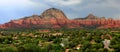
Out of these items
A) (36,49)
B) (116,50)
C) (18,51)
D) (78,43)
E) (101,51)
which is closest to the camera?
(18,51)

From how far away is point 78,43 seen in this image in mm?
91938

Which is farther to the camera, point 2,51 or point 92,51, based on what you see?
point 92,51

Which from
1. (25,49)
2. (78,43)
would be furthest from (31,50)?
(78,43)

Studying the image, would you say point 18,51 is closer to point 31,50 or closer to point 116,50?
point 31,50

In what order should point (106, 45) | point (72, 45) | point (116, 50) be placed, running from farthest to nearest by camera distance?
point (72, 45), point (106, 45), point (116, 50)

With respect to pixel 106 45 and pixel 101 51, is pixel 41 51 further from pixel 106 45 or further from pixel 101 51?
pixel 106 45

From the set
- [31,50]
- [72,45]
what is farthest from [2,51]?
[72,45]

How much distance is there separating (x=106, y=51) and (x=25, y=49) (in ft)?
53.7

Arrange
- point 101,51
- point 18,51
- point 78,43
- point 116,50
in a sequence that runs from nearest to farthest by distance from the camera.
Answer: point 18,51
point 101,51
point 116,50
point 78,43

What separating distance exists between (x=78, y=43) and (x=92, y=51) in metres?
27.1

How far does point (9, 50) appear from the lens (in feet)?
178

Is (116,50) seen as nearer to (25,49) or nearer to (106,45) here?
(106,45)

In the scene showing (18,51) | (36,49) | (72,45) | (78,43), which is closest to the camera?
(18,51)

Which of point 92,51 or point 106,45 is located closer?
point 92,51
